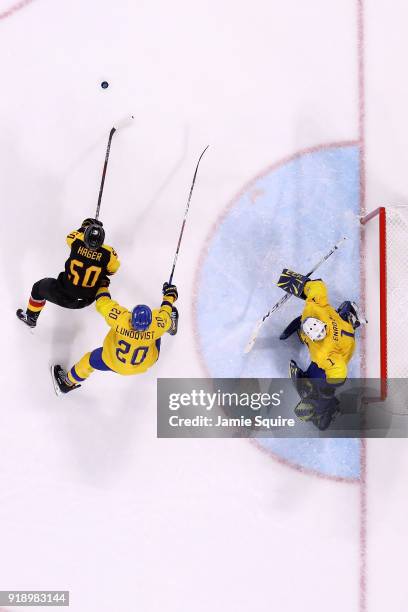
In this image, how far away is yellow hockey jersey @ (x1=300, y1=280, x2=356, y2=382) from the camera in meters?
3.66

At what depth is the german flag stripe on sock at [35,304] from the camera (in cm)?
398

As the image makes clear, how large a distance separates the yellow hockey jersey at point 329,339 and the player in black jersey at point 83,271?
1265mm

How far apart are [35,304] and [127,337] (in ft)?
3.10

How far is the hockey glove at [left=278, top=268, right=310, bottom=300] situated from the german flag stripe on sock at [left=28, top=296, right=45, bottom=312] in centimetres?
162

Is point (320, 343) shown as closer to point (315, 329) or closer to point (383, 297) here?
point (315, 329)

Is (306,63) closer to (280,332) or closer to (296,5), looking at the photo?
(296,5)

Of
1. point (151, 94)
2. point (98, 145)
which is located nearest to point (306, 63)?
point (151, 94)

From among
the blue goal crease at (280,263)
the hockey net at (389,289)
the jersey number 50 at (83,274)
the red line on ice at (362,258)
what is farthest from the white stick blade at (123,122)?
the hockey net at (389,289)

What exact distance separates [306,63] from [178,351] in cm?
236

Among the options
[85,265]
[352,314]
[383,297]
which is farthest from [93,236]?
[383,297]

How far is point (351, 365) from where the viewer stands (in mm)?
4273

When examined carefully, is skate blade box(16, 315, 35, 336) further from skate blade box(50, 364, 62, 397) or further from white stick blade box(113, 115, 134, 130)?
white stick blade box(113, 115, 134, 130)

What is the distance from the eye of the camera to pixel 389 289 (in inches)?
166

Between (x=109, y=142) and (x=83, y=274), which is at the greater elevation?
(x=109, y=142)
